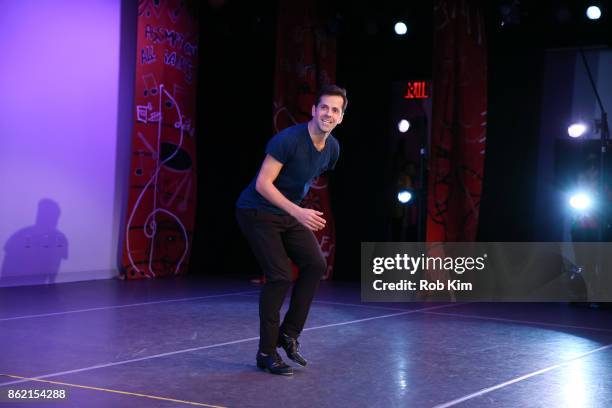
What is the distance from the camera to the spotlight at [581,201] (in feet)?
24.6

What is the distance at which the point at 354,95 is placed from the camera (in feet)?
30.1

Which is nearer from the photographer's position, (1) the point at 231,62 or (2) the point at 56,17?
(2) the point at 56,17

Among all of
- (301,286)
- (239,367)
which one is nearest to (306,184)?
(301,286)

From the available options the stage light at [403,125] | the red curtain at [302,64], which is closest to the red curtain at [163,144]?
the red curtain at [302,64]

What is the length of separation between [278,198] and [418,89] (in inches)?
199

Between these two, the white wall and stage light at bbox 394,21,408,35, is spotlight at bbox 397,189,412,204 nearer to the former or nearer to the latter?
stage light at bbox 394,21,408,35

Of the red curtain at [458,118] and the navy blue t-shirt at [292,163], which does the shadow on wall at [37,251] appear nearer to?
the red curtain at [458,118]

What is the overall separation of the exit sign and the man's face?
15.5 feet

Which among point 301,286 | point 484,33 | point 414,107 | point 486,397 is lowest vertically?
point 486,397

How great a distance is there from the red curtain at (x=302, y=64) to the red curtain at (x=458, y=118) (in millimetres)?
1220

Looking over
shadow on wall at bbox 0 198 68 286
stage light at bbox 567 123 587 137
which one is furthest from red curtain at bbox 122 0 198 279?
stage light at bbox 567 123 587 137

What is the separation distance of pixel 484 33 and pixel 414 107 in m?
1.20

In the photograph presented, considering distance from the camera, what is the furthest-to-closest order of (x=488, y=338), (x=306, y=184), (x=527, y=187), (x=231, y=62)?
(x=231, y=62) < (x=527, y=187) < (x=488, y=338) < (x=306, y=184)

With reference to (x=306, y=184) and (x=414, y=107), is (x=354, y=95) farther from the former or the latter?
(x=306, y=184)
